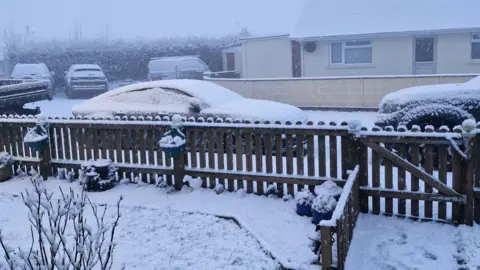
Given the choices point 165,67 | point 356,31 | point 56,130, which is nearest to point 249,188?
point 56,130

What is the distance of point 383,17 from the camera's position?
A: 1944cm

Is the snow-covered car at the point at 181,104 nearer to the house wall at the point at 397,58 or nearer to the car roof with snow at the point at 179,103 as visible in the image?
the car roof with snow at the point at 179,103

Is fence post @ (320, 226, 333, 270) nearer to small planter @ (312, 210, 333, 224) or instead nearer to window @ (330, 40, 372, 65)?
small planter @ (312, 210, 333, 224)

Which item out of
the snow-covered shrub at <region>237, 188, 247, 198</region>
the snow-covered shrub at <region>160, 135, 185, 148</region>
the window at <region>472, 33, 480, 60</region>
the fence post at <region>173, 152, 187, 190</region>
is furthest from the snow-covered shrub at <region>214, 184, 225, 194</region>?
the window at <region>472, 33, 480, 60</region>

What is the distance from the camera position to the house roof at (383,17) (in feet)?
59.7

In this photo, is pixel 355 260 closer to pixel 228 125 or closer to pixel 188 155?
pixel 228 125

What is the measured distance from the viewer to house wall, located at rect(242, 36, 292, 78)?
910 inches

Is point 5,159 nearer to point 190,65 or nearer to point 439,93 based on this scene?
point 439,93

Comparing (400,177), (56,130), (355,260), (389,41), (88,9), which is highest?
(88,9)

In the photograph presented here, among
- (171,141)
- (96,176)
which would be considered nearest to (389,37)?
(171,141)

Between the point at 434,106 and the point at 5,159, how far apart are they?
738 centimetres

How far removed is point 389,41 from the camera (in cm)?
1888

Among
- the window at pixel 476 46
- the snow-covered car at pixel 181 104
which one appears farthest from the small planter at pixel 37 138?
the window at pixel 476 46

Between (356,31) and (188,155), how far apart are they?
13049mm
